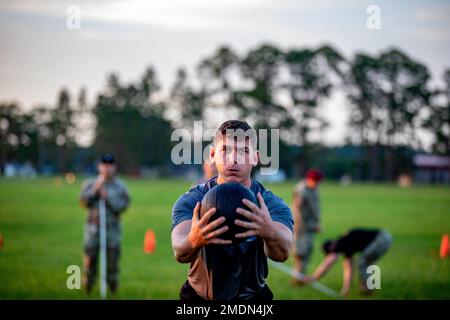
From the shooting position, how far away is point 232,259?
4.62 meters

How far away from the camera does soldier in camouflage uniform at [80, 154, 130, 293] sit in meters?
12.4

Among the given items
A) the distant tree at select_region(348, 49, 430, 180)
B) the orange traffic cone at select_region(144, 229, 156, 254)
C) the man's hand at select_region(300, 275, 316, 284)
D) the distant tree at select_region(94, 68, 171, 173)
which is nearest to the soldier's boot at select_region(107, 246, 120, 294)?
the man's hand at select_region(300, 275, 316, 284)

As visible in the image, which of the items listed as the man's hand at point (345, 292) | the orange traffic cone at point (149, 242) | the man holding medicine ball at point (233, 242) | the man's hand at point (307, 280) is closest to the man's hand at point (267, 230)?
the man holding medicine ball at point (233, 242)

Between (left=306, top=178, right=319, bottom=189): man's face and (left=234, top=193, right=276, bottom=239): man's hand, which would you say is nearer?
(left=234, top=193, right=276, bottom=239): man's hand

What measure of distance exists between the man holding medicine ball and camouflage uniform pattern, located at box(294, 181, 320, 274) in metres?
10.1

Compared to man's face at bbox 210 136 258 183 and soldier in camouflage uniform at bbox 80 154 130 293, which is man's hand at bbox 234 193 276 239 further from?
soldier in camouflage uniform at bbox 80 154 130 293

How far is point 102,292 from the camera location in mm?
11977

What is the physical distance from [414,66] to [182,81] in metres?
39.7

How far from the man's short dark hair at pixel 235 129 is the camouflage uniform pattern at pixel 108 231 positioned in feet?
26.8

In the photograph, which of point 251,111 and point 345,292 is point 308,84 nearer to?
point 251,111

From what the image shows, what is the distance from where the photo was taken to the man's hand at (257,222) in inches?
166

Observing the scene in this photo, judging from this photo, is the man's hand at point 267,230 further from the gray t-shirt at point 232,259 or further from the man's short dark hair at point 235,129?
the man's short dark hair at point 235,129

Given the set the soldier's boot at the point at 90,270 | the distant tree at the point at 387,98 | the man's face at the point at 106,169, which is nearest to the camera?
the soldier's boot at the point at 90,270
